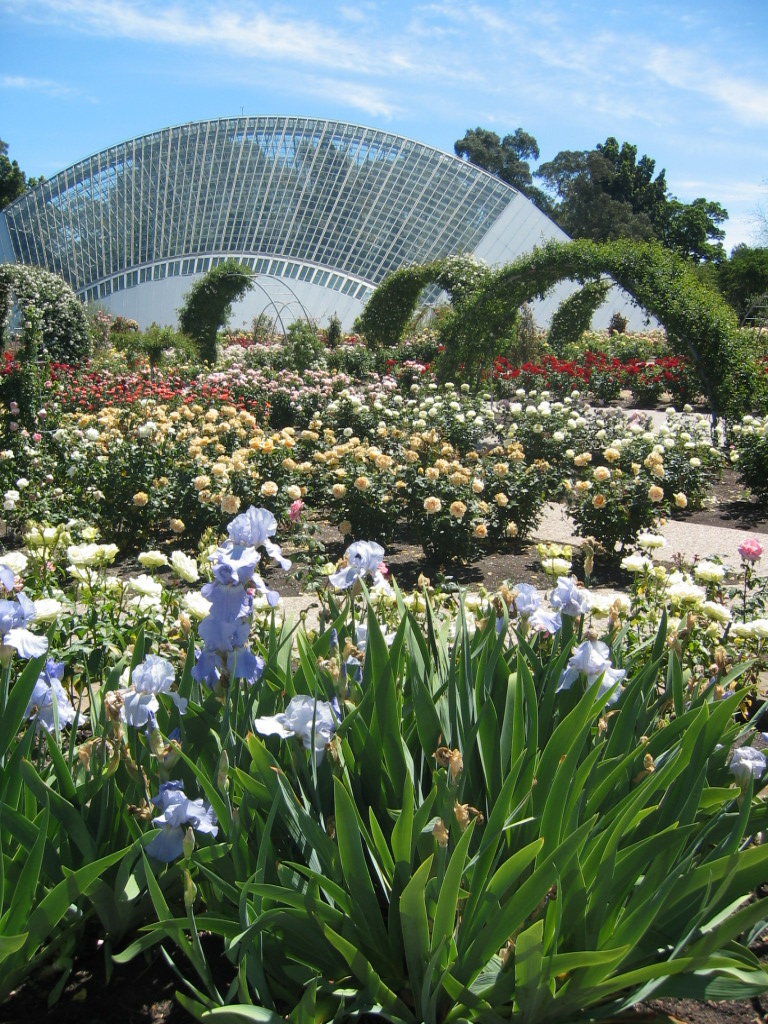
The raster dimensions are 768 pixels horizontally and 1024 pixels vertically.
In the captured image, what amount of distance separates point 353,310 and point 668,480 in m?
24.0

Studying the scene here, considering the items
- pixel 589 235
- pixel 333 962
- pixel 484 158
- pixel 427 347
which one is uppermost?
pixel 484 158

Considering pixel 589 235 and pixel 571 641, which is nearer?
pixel 571 641

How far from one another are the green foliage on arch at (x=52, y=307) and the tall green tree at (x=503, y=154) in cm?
4685

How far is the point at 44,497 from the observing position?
557 cm

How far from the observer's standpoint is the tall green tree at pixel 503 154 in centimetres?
5562

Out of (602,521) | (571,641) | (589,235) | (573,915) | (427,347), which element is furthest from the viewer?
(589,235)

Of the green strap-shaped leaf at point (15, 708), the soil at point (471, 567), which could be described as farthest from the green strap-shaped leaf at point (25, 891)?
the soil at point (471, 567)

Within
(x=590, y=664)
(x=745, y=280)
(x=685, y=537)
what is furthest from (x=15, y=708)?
(x=745, y=280)

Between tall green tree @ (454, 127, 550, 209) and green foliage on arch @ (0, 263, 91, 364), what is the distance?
154 ft

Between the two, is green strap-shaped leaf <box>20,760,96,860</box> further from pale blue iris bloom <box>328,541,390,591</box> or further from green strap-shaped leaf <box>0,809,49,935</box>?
pale blue iris bloom <box>328,541,390,591</box>

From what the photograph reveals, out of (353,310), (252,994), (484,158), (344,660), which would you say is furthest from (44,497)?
(484,158)

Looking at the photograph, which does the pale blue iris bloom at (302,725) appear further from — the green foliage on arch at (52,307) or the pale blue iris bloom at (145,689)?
the green foliage on arch at (52,307)

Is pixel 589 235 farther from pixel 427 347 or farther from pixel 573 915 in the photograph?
pixel 573 915

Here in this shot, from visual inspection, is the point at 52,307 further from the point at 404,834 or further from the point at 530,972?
the point at 530,972
